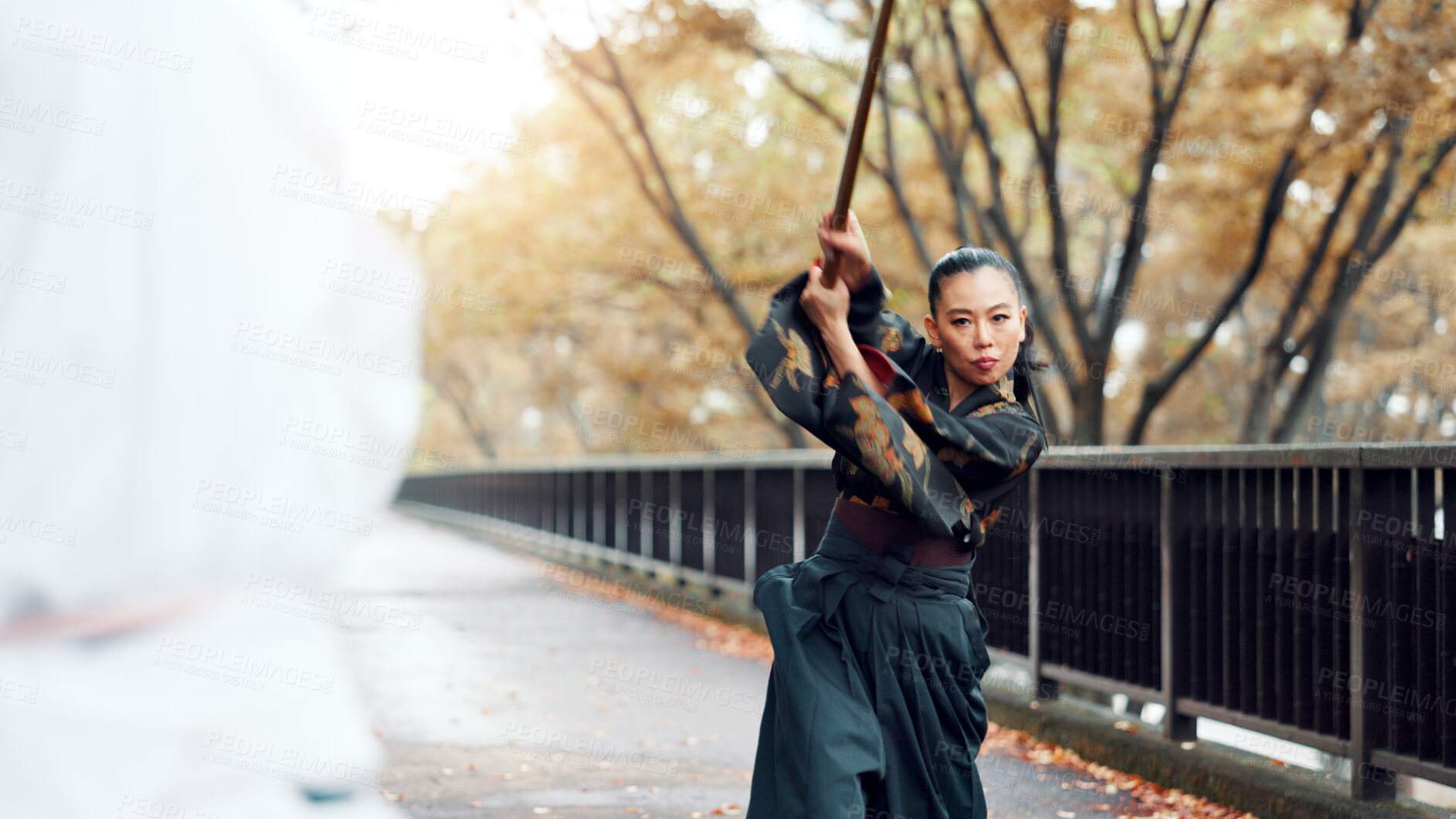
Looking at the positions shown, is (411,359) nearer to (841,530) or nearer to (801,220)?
(841,530)

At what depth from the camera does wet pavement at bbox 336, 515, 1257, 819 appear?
578cm

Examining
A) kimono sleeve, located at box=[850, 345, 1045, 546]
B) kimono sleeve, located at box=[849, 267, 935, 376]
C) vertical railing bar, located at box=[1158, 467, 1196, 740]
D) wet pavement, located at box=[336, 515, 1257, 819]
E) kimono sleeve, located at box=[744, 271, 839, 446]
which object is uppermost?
kimono sleeve, located at box=[849, 267, 935, 376]

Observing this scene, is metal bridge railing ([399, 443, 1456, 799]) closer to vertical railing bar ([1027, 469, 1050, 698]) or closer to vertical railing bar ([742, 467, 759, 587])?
vertical railing bar ([1027, 469, 1050, 698])

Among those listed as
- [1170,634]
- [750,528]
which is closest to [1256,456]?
[1170,634]

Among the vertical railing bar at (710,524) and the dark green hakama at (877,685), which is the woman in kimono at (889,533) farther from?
the vertical railing bar at (710,524)

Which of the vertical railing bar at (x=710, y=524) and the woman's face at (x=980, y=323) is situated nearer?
the woman's face at (x=980, y=323)

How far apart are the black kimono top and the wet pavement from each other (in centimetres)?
93

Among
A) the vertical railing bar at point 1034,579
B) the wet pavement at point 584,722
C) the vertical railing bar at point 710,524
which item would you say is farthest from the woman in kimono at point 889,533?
the vertical railing bar at point 710,524

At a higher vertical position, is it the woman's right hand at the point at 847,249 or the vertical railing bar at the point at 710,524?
the woman's right hand at the point at 847,249

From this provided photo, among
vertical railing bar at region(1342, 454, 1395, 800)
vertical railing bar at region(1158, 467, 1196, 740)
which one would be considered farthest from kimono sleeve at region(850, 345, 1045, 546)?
Result: vertical railing bar at region(1158, 467, 1196, 740)

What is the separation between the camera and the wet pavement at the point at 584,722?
227 inches

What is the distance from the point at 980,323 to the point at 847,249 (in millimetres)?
382

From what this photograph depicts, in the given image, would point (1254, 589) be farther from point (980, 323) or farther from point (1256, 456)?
point (980, 323)

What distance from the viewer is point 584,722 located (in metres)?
7.58
